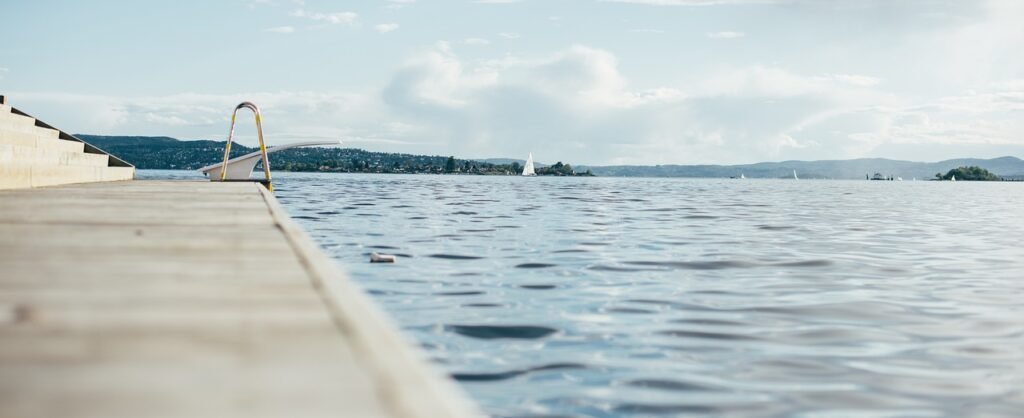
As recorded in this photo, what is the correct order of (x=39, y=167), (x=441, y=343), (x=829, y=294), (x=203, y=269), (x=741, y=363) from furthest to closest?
(x=39, y=167) → (x=829, y=294) → (x=441, y=343) → (x=741, y=363) → (x=203, y=269)

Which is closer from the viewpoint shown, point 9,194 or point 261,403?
point 261,403

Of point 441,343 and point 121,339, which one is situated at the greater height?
point 121,339

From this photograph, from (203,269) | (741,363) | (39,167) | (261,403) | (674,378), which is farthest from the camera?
(39,167)

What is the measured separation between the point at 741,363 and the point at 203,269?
337 cm

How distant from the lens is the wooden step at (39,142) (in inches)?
486

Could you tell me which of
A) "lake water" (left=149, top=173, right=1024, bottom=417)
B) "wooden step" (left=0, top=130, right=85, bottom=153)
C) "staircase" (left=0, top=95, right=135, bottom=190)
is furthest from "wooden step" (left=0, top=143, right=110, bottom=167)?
"lake water" (left=149, top=173, right=1024, bottom=417)

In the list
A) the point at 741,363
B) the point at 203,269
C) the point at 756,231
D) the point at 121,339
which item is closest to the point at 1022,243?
the point at 756,231

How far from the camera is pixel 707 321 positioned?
6.95 metres

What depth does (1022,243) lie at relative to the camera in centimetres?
1573

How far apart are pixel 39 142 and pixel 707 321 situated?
1196 cm

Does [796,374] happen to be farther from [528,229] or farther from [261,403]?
[528,229]

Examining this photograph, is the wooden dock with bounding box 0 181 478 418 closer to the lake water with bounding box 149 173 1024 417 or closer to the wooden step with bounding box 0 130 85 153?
the lake water with bounding box 149 173 1024 417

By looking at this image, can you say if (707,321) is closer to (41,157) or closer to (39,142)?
(41,157)

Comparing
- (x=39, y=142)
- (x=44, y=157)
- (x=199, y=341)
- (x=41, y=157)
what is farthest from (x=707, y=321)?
(x=39, y=142)
